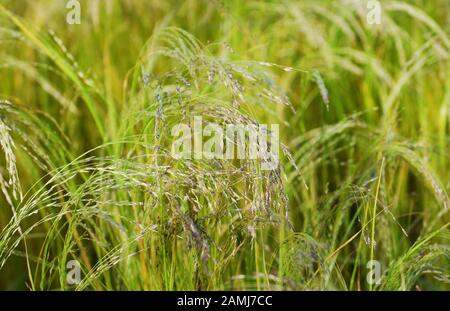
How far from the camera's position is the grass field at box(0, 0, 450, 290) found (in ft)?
4.26

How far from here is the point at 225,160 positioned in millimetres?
1292

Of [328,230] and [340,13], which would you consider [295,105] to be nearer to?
[340,13]

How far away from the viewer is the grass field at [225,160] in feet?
4.26

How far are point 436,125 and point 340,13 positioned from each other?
0.42 meters

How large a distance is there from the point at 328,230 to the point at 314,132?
38 centimetres

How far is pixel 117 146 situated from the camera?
1.50 m

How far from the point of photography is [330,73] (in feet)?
6.53
